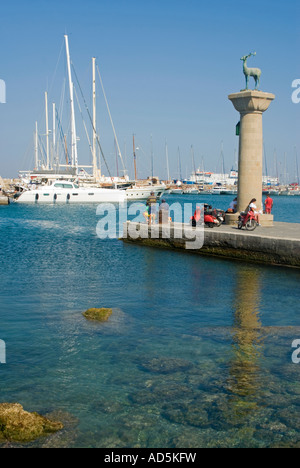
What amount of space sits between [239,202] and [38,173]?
71.1 meters

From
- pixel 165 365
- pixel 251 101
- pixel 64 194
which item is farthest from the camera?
pixel 64 194

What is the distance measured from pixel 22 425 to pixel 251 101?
19219 mm

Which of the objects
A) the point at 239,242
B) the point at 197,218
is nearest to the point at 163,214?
the point at 197,218

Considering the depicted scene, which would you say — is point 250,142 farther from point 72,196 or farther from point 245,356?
point 72,196

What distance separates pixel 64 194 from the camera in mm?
74562

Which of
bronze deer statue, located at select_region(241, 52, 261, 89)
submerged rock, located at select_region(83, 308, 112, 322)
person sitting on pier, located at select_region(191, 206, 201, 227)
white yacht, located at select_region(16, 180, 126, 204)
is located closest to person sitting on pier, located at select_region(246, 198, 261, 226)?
person sitting on pier, located at select_region(191, 206, 201, 227)

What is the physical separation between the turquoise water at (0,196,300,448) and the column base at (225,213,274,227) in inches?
242

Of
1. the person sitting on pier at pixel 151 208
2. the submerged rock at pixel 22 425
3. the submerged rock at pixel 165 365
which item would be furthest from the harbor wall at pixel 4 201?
the submerged rock at pixel 22 425

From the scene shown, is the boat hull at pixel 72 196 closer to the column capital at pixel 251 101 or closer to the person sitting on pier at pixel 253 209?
the column capital at pixel 251 101

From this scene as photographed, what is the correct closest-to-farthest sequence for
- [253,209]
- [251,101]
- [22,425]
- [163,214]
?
1. [22,425]
2. [253,209]
3. [251,101]
4. [163,214]

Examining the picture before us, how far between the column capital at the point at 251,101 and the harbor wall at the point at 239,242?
5.41 metres

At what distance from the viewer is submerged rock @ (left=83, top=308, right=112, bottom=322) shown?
37.6 ft

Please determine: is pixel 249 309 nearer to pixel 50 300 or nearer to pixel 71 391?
pixel 50 300

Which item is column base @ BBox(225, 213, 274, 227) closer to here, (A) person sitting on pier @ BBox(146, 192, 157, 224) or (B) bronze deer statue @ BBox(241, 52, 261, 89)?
(A) person sitting on pier @ BBox(146, 192, 157, 224)
